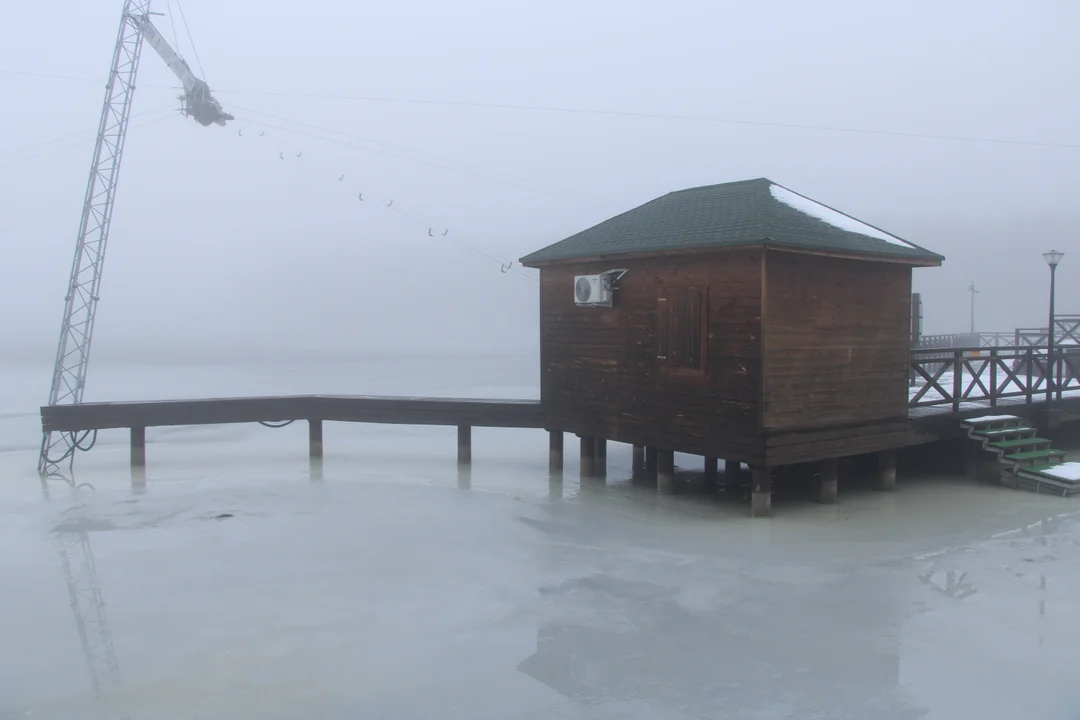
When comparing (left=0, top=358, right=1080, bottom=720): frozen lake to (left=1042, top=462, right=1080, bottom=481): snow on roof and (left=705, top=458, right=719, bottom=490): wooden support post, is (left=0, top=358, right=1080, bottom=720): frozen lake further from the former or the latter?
(left=705, top=458, right=719, bottom=490): wooden support post

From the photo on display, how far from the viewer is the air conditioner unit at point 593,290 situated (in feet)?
41.0

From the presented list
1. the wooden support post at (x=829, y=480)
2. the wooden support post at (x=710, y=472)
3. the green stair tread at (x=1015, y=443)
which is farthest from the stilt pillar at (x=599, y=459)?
the green stair tread at (x=1015, y=443)

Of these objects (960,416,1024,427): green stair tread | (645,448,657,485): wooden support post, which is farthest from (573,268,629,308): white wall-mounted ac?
(960,416,1024,427): green stair tread

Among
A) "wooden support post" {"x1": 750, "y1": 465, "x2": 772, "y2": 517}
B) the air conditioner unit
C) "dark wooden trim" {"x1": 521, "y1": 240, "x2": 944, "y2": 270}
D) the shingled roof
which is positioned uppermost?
the shingled roof

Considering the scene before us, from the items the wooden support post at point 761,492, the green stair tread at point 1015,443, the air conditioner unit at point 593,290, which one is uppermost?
the air conditioner unit at point 593,290

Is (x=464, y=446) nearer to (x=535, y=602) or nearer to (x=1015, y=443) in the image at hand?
(x=535, y=602)

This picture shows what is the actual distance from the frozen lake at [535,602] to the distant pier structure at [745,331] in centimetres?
108

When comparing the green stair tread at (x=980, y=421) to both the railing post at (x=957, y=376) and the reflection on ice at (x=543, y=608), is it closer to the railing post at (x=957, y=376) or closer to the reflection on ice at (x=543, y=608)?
the railing post at (x=957, y=376)

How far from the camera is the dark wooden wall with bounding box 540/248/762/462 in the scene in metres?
10.6

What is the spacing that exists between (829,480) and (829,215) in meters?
4.01

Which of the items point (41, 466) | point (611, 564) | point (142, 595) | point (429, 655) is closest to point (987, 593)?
point (611, 564)

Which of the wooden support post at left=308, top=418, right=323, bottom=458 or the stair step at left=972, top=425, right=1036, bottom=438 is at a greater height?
the stair step at left=972, top=425, right=1036, bottom=438

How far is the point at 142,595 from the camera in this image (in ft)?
25.8

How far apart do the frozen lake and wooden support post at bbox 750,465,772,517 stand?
0.25m
